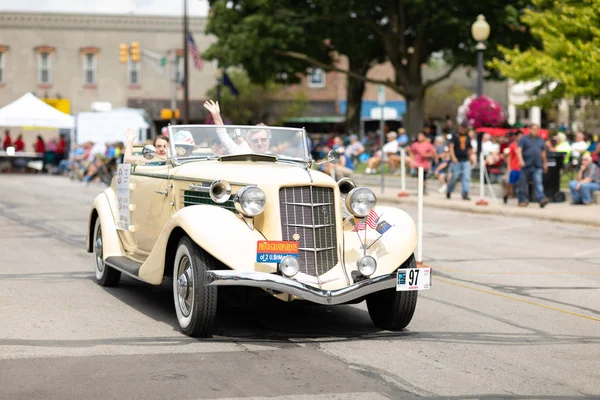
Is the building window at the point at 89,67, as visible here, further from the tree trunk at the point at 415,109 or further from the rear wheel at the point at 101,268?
the rear wheel at the point at 101,268

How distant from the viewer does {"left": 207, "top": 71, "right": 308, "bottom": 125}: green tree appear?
64.4m

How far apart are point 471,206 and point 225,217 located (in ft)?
50.6

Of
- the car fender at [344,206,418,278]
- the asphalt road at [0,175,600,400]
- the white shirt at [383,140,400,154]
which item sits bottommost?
the asphalt road at [0,175,600,400]

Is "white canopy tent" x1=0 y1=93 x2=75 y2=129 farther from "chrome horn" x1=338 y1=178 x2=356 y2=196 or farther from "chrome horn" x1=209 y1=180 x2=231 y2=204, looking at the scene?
"chrome horn" x1=209 y1=180 x2=231 y2=204

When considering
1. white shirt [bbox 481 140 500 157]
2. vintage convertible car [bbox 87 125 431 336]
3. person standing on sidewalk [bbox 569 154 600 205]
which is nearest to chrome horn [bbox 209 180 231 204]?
vintage convertible car [bbox 87 125 431 336]

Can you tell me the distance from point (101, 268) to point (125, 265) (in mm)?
1214

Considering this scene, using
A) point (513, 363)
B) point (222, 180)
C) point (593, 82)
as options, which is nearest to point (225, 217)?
point (222, 180)

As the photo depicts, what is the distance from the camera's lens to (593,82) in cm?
2508

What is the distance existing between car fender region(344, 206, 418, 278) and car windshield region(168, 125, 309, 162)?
4.67ft

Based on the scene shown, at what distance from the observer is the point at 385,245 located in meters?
8.28

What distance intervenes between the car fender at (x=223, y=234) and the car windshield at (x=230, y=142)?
4.40 feet

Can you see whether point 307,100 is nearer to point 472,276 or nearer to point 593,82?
point 593,82

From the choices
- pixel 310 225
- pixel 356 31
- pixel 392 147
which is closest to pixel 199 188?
pixel 310 225

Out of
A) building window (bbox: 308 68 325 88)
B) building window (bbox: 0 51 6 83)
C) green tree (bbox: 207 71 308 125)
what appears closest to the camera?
building window (bbox: 0 51 6 83)
